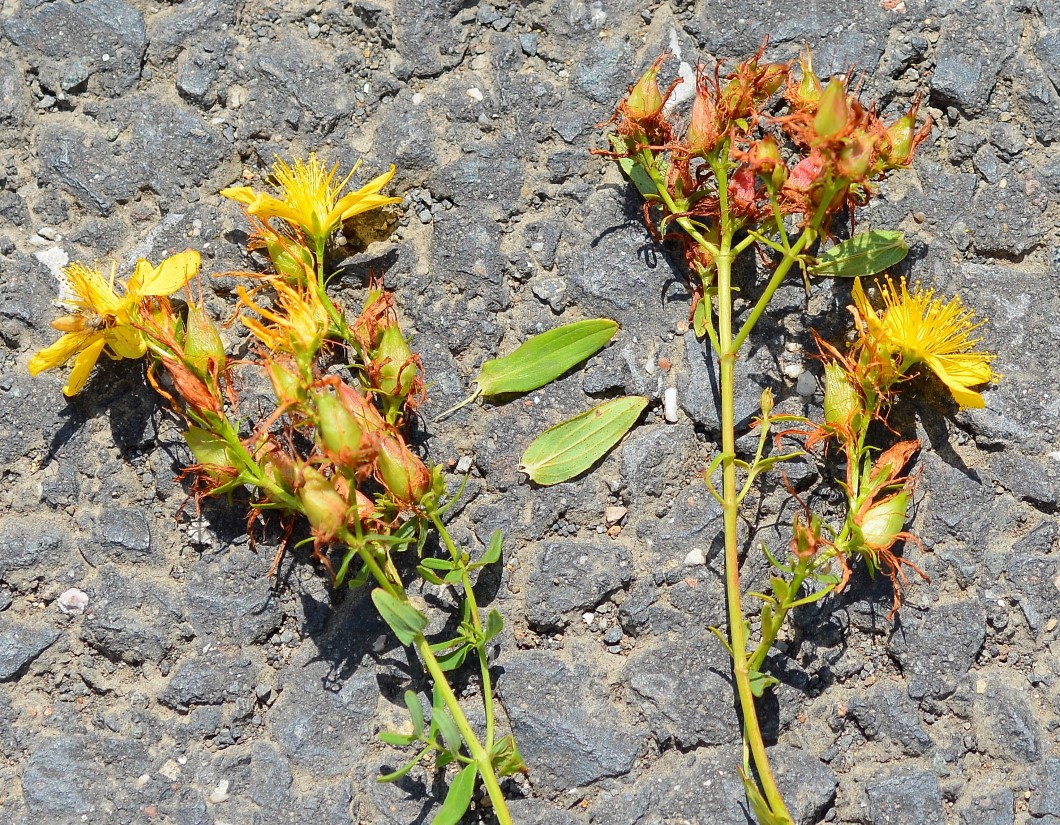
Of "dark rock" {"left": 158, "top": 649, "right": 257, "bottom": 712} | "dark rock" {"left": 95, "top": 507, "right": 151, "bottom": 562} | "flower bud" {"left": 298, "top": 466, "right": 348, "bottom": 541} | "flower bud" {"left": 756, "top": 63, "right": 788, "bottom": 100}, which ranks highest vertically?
"flower bud" {"left": 756, "top": 63, "right": 788, "bottom": 100}

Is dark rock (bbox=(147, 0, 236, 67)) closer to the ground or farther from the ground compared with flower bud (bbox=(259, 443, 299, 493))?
farther from the ground

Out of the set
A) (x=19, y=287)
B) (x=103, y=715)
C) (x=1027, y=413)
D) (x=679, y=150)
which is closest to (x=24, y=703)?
(x=103, y=715)

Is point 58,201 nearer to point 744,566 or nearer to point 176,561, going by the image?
point 176,561

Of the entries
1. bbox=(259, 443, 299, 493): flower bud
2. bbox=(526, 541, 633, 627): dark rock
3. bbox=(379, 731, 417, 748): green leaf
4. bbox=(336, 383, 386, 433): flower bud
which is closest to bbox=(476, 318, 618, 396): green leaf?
bbox=(336, 383, 386, 433): flower bud

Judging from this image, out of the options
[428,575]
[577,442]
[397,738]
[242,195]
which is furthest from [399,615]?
[242,195]

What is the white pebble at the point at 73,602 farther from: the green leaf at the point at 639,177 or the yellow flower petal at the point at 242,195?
the green leaf at the point at 639,177

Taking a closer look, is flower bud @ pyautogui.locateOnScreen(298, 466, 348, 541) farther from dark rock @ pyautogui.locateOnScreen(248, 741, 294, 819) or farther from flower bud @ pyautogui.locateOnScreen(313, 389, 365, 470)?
dark rock @ pyautogui.locateOnScreen(248, 741, 294, 819)

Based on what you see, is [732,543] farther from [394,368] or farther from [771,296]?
[394,368]
